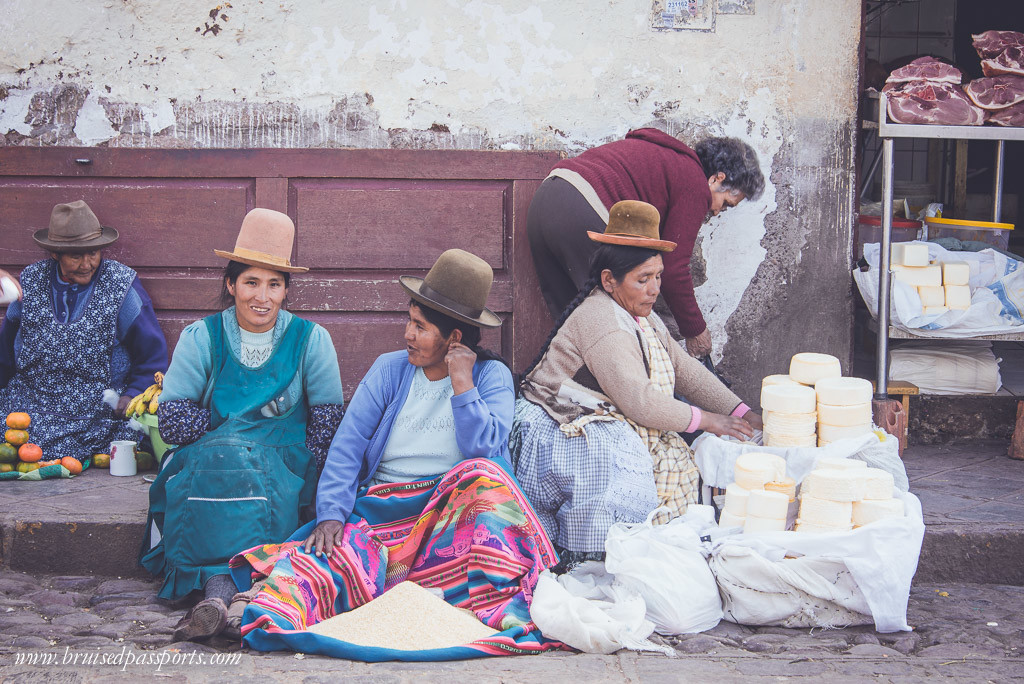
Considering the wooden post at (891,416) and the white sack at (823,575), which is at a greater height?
the wooden post at (891,416)

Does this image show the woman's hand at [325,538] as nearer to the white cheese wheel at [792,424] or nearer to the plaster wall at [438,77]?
the white cheese wheel at [792,424]

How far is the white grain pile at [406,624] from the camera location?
2.83 metres

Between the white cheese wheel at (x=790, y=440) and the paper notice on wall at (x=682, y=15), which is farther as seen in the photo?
the paper notice on wall at (x=682, y=15)

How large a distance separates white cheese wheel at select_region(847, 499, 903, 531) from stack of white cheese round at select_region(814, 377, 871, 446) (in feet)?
1.55

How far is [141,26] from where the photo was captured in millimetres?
4656

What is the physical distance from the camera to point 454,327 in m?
3.40

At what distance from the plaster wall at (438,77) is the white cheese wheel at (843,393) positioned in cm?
140

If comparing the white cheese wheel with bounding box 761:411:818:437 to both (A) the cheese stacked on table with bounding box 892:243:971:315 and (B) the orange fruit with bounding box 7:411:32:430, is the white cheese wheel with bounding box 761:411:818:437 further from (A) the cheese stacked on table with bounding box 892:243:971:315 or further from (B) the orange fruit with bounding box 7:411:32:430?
(B) the orange fruit with bounding box 7:411:32:430

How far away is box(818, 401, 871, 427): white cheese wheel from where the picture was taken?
3605 mm

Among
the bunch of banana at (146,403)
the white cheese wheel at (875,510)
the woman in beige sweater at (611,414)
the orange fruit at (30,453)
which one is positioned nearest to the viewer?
the white cheese wheel at (875,510)

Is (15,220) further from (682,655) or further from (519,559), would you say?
(682,655)

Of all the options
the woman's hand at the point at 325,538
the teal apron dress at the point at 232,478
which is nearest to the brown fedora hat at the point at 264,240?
the teal apron dress at the point at 232,478

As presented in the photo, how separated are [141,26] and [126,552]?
2540 mm

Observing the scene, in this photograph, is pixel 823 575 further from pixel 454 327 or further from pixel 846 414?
pixel 454 327
